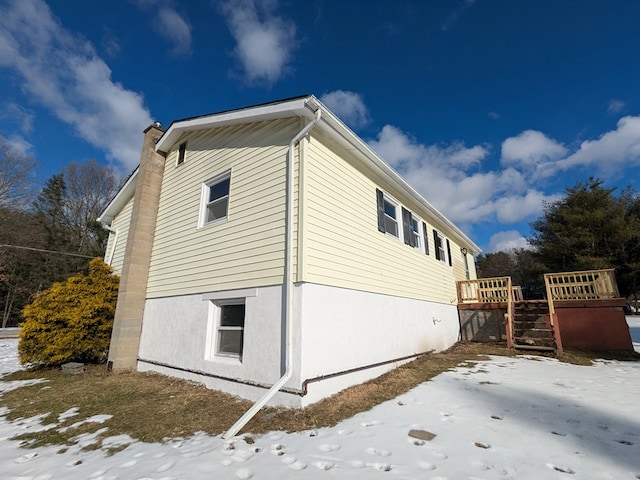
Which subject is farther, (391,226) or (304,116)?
(391,226)

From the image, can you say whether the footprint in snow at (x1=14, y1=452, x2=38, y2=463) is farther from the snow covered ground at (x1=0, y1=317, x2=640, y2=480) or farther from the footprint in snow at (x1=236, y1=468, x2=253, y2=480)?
the footprint in snow at (x1=236, y1=468, x2=253, y2=480)

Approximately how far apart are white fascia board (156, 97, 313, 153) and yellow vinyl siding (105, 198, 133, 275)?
3.59 m

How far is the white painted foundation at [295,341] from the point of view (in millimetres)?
4887

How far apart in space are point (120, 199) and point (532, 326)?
16.2m

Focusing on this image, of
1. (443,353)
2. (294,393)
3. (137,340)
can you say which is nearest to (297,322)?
(294,393)

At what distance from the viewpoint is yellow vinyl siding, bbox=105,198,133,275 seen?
1074 centimetres

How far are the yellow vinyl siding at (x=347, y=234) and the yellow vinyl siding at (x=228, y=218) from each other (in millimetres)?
563

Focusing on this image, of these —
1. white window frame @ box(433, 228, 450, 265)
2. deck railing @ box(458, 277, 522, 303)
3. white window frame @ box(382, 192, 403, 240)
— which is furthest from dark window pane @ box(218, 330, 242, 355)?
deck railing @ box(458, 277, 522, 303)

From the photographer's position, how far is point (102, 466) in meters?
2.97

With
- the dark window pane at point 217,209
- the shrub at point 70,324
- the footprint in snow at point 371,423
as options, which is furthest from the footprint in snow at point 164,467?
the shrub at point 70,324

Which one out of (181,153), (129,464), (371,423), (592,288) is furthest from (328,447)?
(592,288)

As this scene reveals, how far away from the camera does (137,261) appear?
8.30 meters

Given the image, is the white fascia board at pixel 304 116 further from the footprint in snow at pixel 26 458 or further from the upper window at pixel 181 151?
the footprint in snow at pixel 26 458

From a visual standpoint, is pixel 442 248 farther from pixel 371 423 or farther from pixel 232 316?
pixel 371 423
